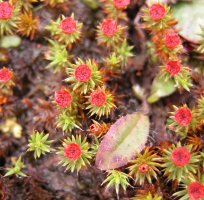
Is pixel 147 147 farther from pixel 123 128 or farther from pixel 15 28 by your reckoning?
pixel 15 28

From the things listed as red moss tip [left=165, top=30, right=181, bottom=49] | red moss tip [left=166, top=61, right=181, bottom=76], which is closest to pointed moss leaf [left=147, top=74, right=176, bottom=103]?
red moss tip [left=166, top=61, right=181, bottom=76]

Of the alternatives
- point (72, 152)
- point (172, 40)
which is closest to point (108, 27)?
point (172, 40)

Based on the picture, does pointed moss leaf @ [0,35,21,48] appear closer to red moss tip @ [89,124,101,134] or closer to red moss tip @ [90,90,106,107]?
red moss tip @ [90,90,106,107]

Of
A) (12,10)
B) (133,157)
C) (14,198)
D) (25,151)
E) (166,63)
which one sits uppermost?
(12,10)

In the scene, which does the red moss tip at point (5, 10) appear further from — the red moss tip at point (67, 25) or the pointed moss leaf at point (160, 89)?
the pointed moss leaf at point (160, 89)

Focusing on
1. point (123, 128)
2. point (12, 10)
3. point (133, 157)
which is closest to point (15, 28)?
point (12, 10)

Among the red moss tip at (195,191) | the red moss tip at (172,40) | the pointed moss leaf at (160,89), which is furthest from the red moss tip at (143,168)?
the red moss tip at (172,40)
